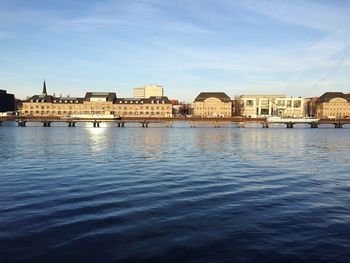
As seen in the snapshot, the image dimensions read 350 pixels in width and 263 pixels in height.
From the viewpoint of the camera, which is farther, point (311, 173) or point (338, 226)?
point (311, 173)

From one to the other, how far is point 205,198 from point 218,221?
4.26 meters

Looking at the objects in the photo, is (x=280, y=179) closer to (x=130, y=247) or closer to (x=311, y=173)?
(x=311, y=173)

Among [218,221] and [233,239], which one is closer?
[233,239]

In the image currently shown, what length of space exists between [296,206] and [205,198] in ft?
15.2

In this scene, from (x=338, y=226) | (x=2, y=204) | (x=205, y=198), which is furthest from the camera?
(x=205, y=198)

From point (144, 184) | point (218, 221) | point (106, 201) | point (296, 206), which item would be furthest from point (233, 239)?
point (144, 184)

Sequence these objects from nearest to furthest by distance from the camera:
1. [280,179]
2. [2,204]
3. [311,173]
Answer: [2,204], [280,179], [311,173]

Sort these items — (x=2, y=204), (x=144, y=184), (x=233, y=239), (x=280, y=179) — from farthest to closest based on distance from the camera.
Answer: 1. (x=280, y=179)
2. (x=144, y=184)
3. (x=2, y=204)
4. (x=233, y=239)

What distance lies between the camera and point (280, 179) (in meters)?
25.3

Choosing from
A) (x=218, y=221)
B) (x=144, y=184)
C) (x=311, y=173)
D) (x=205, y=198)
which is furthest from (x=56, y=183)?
(x=311, y=173)

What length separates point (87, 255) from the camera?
11.0 meters

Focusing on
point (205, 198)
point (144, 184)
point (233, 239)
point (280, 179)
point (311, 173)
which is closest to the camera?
point (233, 239)

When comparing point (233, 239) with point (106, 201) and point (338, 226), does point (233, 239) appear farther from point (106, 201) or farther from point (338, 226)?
point (106, 201)

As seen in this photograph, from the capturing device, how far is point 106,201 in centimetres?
1802
